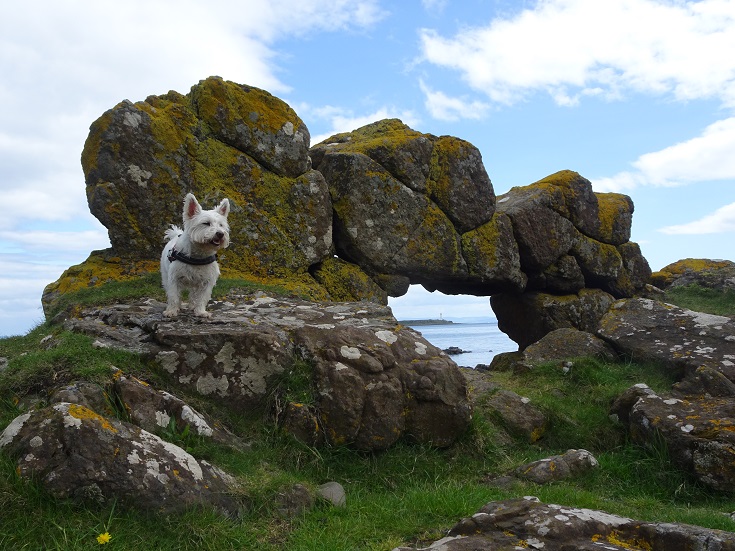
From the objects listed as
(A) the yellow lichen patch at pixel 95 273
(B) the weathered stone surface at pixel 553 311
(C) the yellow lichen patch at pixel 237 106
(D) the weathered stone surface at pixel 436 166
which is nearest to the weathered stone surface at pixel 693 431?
(D) the weathered stone surface at pixel 436 166

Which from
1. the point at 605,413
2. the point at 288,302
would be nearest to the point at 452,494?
the point at 605,413

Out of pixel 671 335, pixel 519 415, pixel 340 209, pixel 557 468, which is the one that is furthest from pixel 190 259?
pixel 671 335

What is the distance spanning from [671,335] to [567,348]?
2248 mm

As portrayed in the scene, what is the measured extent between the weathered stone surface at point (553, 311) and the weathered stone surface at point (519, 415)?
8732mm

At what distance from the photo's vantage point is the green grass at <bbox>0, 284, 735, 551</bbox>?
4.73 m

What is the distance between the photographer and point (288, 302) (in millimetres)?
Answer: 10609

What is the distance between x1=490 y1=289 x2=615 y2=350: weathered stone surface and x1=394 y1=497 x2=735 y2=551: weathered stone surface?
13940mm

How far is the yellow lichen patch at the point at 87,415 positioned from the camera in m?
5.23

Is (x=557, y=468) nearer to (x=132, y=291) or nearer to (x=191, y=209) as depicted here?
(x=191, y=209)

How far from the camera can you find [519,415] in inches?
368

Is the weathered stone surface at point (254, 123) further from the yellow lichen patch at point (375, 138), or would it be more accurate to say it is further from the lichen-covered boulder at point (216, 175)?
the yellow lichen patch at point (375, 138)

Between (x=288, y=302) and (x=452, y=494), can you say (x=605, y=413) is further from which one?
(x=288, y=302)

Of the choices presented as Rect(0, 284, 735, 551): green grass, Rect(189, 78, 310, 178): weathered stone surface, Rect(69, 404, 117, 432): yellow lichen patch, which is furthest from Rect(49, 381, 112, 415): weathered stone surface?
Rect(189, 78, 310, 178): weathered stone surface

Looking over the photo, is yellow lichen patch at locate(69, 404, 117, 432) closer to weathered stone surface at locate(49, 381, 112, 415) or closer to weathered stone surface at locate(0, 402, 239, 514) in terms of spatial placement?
weathered stone surface at locate(0, 402, 239, 514)
